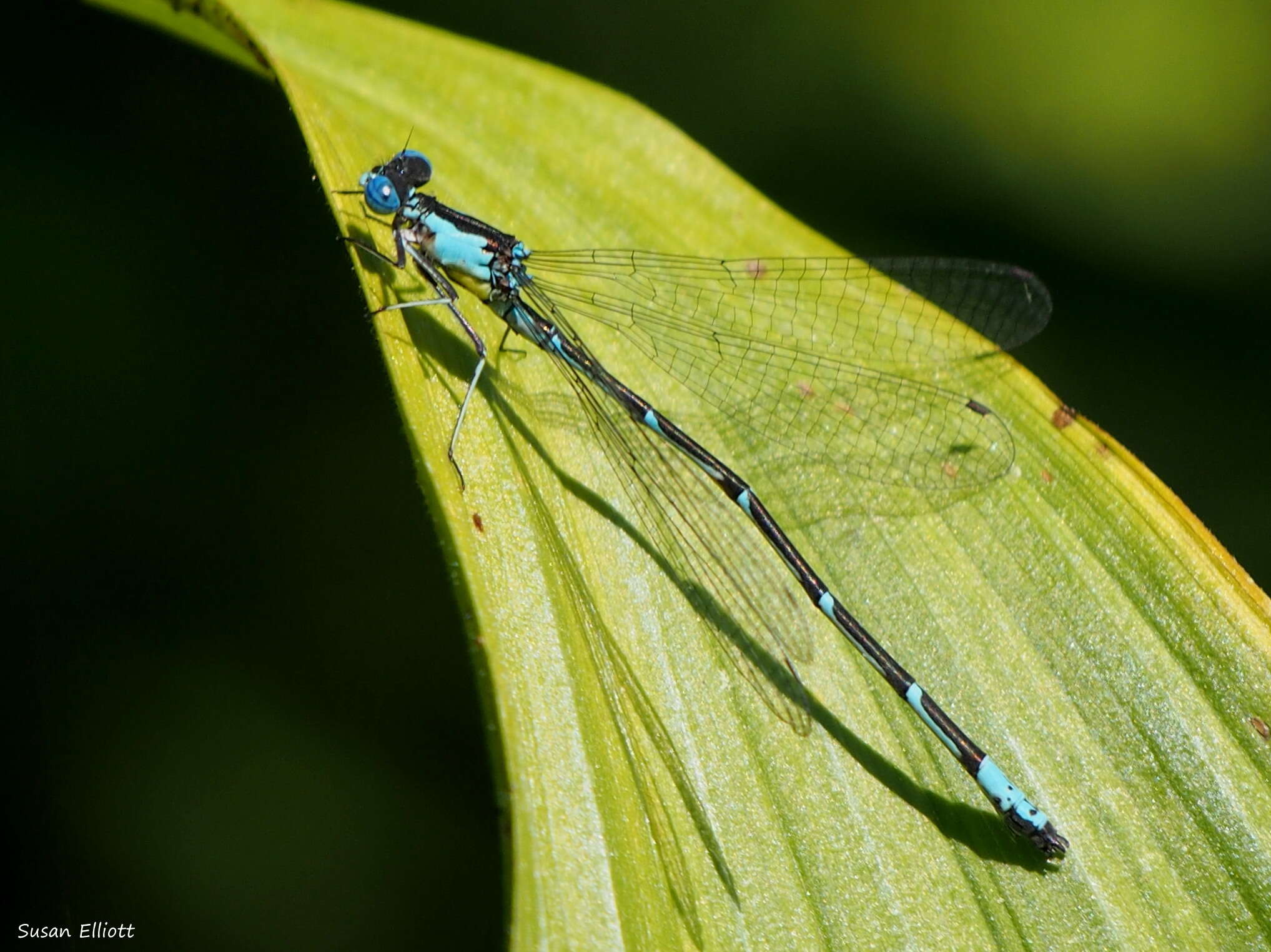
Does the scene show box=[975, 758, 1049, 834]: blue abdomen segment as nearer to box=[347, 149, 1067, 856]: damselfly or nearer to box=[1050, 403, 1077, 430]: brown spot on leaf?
box=[347, 149, 1067, 856]: damselfly

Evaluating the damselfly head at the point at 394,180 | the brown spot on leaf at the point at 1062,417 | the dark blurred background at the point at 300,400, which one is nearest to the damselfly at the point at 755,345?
the damselfly head at the point at 394,180

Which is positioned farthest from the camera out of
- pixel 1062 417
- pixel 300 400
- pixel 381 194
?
pixel 300 400

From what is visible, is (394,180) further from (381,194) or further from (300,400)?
(300,400)

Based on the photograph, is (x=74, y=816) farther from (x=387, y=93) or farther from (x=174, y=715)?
(x=387, y=93)

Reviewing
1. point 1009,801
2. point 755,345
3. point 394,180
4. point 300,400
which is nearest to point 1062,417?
point 755,345

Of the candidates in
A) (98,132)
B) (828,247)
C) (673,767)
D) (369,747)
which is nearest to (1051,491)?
(828,247)

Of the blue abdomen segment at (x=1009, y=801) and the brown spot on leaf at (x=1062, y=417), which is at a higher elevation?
the brown spot on leaf at (x=1062, y=417)

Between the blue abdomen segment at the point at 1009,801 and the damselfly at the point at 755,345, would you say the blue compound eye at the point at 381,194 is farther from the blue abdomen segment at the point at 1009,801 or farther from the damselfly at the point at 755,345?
the blue abdomen segment at the point at 1009,801

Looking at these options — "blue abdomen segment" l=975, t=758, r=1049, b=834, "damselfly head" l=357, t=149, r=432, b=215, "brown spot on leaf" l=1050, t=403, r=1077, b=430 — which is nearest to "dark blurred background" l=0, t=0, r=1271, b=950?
"damselfly head" l=357, t=149, r=432, b=215
